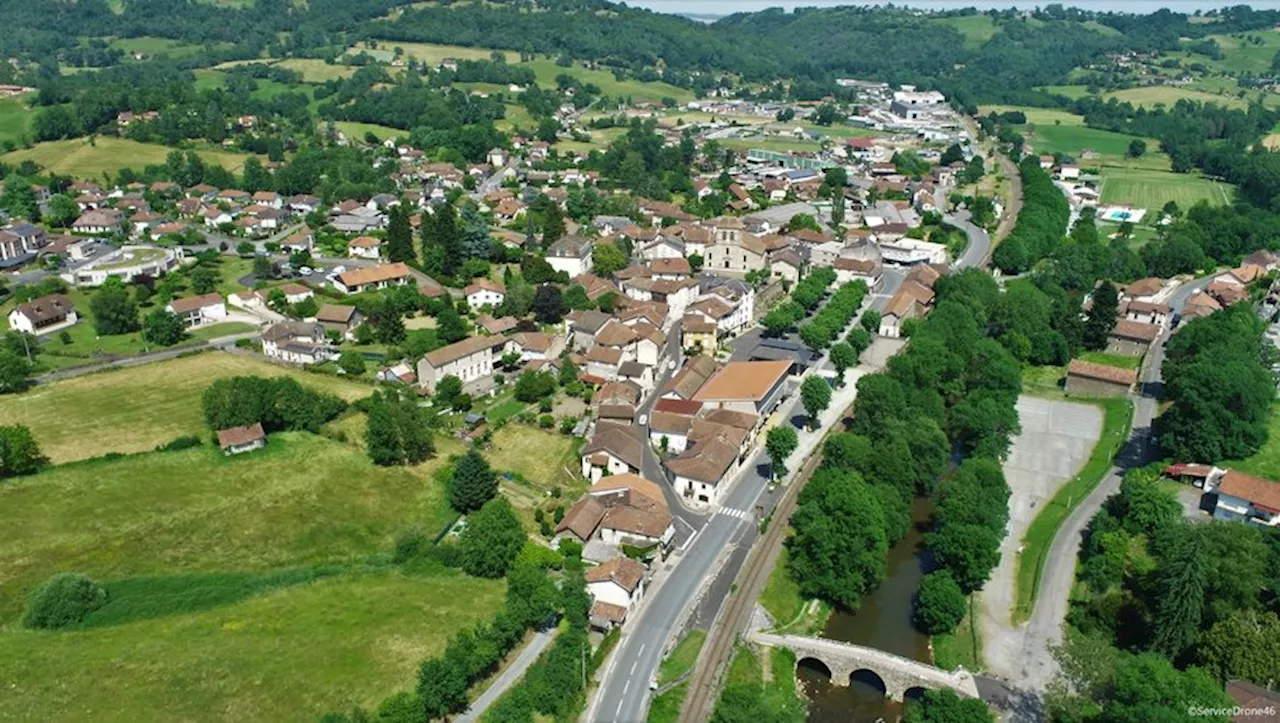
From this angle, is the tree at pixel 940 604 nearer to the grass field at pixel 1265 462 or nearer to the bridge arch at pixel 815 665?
the bridge arch at pixel 815 665

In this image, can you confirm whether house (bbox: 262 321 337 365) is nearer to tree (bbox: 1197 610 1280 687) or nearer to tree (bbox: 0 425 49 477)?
tree (bbox: 0 425 49 477)

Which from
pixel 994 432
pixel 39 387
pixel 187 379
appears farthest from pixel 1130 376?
pixel 39 387

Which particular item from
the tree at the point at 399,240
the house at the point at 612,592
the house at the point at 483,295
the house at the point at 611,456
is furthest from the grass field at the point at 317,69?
the house at the point at 612,592

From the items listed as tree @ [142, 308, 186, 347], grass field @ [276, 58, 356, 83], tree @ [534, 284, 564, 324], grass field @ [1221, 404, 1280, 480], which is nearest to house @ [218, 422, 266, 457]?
tree @ [142, 308, 186, 347]

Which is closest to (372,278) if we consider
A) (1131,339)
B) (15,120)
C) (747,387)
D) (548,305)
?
(548,305)

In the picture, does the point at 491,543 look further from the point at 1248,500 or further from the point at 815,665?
the point at 1248,500

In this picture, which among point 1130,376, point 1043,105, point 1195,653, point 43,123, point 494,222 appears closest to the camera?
point 1195,653

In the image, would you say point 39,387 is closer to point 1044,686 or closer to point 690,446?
point 690,446
